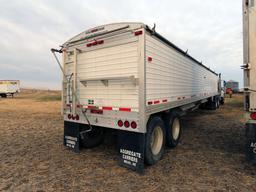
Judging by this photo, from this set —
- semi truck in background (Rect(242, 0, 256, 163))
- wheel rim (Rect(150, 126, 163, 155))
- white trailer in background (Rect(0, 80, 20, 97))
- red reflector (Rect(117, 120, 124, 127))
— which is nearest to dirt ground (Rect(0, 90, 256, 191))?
wheel rim (Rect(150, 126, 163, 155))

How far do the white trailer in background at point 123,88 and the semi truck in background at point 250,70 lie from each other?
6.31 ft

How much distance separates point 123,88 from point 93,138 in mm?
2460

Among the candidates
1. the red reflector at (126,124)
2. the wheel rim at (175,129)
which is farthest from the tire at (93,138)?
the wheel rim at (175,129)

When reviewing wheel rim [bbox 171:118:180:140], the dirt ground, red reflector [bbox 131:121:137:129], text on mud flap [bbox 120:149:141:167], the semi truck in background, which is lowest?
the dirt ground

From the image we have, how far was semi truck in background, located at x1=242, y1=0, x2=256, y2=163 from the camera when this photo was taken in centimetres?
385

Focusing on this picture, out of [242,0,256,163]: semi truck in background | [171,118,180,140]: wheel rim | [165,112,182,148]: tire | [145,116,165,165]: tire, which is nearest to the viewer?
[242,0,256,163]: semi truck in background

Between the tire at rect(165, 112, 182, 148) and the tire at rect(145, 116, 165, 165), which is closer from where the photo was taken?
the tire at rect(145, 116, 165, 165)

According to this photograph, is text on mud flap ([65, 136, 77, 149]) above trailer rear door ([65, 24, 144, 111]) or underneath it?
underneath

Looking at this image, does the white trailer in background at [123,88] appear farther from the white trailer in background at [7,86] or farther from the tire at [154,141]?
the white trailer in background at [7,86]

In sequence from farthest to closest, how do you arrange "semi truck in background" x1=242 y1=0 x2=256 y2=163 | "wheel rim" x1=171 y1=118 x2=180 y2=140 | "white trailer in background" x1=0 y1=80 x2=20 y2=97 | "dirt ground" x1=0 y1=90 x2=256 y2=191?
"white trailer in background" x1=0 y1=80 x2=20 y2=97 < "wheel rim" x1=171 y1=118 x2=180 y2=140 < "semi truck in background" x1=242 y1=0 x2=256 y2=163 < "dirt ground" x1=0 y1=90 x2=256 y2=191

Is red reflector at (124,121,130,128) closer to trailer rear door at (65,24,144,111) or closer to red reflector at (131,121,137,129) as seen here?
red reflector at (131,121,137,129)

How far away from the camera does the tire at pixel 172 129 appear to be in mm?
5324

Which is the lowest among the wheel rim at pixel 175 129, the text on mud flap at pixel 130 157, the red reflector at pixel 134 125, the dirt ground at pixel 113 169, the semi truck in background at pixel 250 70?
the dirt ground at pixel 113 169

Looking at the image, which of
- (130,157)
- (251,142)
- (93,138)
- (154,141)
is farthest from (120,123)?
(251,142)
